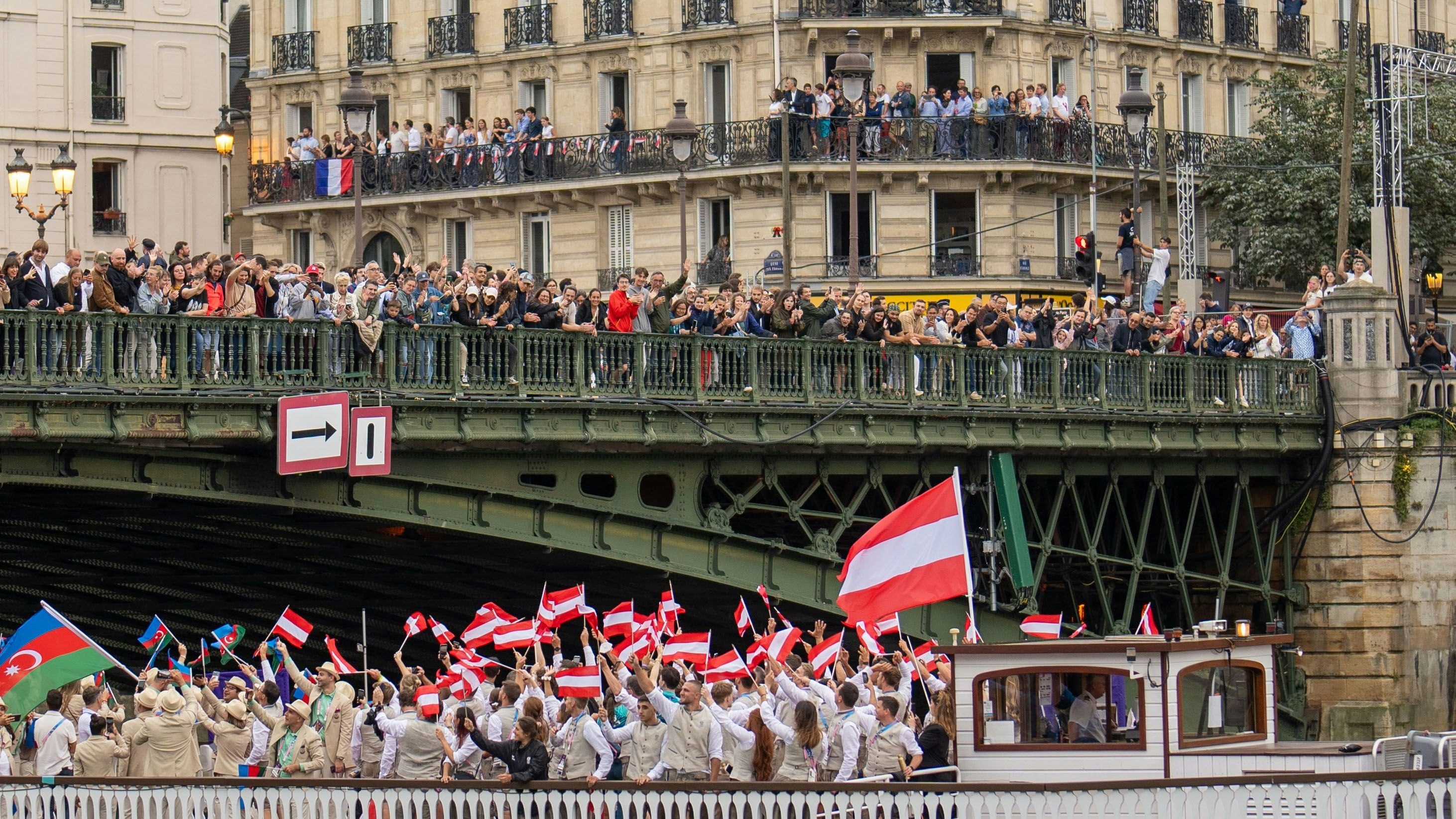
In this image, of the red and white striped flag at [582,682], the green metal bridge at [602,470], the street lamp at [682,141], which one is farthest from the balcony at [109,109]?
the red and white striped flag at [582,682]

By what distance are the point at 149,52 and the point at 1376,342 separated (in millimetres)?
36087

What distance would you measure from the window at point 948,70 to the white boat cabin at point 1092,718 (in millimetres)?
35637

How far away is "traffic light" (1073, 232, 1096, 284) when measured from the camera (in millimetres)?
51062

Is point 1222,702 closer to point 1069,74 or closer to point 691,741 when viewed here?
point 691,741

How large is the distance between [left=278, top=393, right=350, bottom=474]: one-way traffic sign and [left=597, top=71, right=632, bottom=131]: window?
31703mm

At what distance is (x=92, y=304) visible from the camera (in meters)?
29.7

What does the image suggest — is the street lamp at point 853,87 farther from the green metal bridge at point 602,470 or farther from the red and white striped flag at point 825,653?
the red and white striped flag at point 825,653

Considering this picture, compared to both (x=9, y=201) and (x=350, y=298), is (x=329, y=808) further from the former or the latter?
(x=9, y=201)

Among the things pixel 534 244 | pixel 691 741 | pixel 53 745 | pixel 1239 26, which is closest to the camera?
pixel 691 741

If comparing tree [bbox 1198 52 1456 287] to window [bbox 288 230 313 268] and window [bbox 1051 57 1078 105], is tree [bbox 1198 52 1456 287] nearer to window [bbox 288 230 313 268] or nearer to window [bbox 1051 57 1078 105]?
window [bbox 1051 57 1078 105]

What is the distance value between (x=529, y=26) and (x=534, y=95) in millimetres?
1613

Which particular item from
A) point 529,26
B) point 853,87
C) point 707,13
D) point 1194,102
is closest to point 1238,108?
point 1194,102

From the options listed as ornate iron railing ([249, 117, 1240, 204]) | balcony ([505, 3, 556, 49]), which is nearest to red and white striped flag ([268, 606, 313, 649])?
ornate iron railing ([249, 117, 1240, 204])

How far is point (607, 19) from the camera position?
61.3 meters
